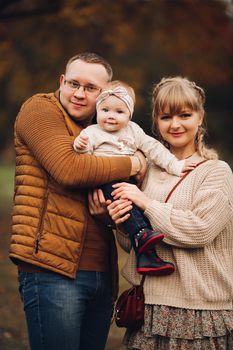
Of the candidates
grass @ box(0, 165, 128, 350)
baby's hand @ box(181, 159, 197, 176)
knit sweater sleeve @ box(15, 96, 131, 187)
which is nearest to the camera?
knit sweater sleeve @ box(15, 96, 131, 187)

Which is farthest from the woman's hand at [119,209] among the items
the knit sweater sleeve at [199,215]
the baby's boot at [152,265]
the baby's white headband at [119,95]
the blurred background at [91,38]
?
the blurred background at [91,38]

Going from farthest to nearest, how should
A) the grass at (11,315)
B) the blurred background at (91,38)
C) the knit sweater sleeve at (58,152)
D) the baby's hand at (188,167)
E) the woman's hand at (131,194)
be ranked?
the blurred background at (91,38) < the grass at (11,315) < the baby's hand at (188,167) < the woman's hand at (131,194) < the knit sweater sleeve at (58,152)

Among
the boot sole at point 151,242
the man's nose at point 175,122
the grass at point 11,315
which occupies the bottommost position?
the grass at point 11,315

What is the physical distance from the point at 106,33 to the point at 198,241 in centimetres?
884

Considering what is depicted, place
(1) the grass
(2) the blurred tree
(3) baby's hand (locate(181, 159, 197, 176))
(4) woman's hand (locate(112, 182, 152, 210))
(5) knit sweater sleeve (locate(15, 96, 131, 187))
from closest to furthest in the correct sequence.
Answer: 1. (5) knit sweater sleeve (locate(15, 96, 131, 187))
2. (4) woman's hand (locate(112, 182, 152, 210))
3. (3) baby's hand (locate(181, 159, 197, 176))
4. (1) the grass
5. (2) the blurred tree

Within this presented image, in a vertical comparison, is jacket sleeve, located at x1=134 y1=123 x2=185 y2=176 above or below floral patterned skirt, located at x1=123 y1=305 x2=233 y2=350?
above

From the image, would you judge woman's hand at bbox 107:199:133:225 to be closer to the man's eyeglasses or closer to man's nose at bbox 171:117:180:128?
man's nose at bbox 171:117:180:128

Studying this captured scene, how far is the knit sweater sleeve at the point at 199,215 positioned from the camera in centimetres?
333

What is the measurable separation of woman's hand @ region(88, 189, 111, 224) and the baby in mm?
54

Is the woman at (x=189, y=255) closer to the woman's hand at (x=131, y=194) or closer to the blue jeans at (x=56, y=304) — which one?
the woman's hand at (x=131, y=194)

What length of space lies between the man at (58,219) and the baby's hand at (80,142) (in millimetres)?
36

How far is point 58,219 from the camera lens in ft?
11.1

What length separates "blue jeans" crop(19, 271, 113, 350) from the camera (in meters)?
3.33

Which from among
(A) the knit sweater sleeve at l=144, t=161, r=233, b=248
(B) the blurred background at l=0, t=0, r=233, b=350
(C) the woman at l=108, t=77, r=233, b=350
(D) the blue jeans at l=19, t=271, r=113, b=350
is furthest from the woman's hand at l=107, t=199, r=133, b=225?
(B) the blurred background at l=0, t=0, r=233, b=350
